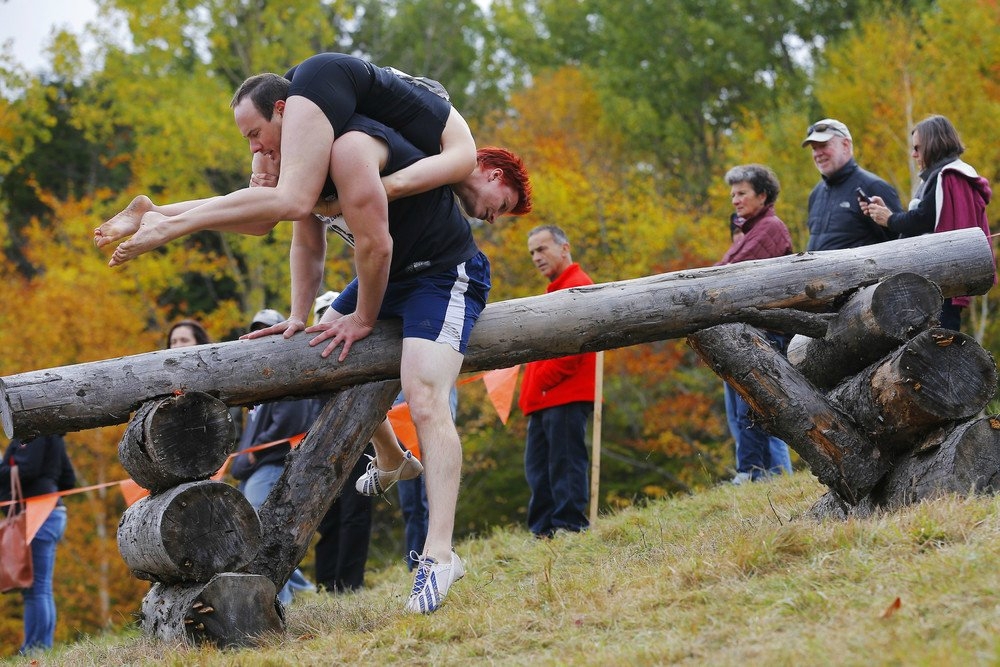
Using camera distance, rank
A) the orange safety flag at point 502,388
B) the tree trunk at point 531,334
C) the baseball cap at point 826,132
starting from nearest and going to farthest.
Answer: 1. the tree trunk at point 531,334
2. the baseball cap at point 826,132
3. the orange safety flag at point 502,388

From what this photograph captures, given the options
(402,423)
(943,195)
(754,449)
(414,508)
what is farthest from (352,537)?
(943,195)

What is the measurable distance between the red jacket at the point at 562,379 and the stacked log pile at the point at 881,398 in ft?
5.92

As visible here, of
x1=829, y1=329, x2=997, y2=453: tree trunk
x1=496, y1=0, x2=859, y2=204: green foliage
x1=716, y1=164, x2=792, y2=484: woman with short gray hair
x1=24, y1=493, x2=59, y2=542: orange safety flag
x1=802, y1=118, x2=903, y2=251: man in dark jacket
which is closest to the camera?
x1=829, y1=329, x2=997, y2=453: tree trunk

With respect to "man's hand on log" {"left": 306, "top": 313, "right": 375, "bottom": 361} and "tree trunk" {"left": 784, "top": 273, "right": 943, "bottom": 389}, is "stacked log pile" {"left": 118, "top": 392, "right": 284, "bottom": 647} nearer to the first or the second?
"man's hand on log" {"left": 306, "top": 313, "right": 375, "bottom": 361}

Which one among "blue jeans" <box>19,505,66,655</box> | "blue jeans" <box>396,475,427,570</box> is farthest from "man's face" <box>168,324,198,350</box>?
"blue jeans" <box>396,475,427,570</box>

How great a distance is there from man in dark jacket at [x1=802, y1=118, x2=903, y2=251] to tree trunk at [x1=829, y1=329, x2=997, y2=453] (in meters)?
1.93

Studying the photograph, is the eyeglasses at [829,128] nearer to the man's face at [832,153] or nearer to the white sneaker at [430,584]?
the man's face at [832,153]

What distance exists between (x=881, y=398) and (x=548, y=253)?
9.65ft

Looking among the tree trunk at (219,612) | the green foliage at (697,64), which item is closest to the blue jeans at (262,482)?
the tree trunk at (219,612)

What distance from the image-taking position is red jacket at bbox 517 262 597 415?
6.88 meters

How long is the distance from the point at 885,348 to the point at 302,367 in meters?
2.65

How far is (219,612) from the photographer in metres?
4.21

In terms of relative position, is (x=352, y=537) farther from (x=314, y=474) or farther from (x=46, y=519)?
(x=314, y=474)

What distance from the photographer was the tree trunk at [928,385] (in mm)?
4586
